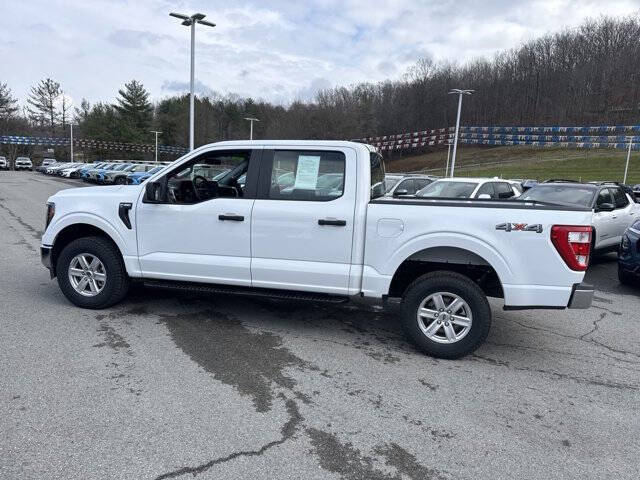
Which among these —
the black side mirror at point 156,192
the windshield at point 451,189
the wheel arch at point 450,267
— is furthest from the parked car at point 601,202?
the black side mirror at point 156,192

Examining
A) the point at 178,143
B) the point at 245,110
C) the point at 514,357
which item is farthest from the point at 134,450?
the point at 245,110

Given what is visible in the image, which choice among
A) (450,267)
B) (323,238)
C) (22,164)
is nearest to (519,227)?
(450,267)

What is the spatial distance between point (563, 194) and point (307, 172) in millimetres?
7130

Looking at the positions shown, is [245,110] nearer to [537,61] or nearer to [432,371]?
[537,61]

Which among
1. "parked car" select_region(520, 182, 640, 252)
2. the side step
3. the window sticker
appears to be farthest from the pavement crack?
"parked car" select_region(520, 182, 640, 252)

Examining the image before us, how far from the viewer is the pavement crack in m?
2.80

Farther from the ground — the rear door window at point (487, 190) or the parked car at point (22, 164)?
the rear door window at point (487, 190)

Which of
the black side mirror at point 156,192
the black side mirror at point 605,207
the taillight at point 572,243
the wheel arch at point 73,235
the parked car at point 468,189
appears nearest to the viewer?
the taillight at point 572,243

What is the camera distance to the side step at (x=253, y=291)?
192 inches

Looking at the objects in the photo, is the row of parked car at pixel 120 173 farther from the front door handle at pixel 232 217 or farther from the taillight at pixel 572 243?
the taillight at pixel 572 243

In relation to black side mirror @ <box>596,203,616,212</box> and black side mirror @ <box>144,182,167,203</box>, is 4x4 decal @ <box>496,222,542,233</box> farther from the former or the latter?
black side mirror @ <box>596,203,616,212</box>

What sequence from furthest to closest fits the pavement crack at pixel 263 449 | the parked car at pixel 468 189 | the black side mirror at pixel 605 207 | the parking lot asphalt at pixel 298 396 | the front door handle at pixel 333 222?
the parked car at pixel 468 189 → the black side mirror at pixel 605 207 → the front door handle at pixel 333 222 → the parking lot asphalt at pixel 298 396 → the pavement crack at pixel 263 449

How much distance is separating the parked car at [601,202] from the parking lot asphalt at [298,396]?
3.86 m

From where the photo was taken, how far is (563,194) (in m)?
9.91
